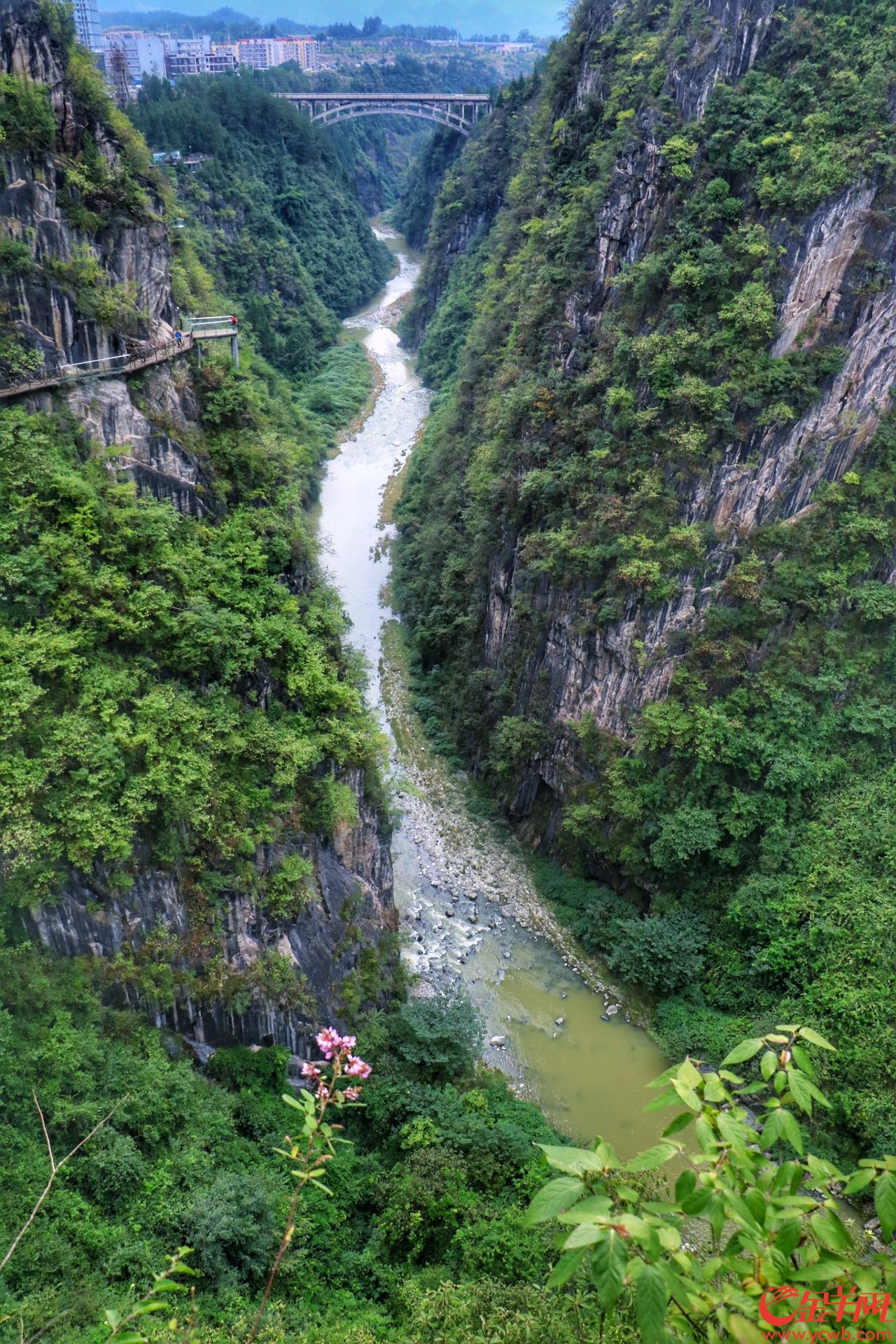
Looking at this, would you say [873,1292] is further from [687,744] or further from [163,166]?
[163,166]

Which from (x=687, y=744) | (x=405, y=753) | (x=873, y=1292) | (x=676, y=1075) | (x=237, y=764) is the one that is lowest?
(x=405, y=753)

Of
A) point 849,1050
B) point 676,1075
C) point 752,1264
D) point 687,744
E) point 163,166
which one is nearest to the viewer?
point 752,1264

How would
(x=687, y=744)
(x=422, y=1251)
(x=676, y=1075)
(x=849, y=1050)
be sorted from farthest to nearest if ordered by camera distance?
1. (x=687, y=744)
2. (x=849, y=1050)
3. (x=422, y=1251)
4. (x=676, y=1075)

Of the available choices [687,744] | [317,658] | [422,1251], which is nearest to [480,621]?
[687,744]

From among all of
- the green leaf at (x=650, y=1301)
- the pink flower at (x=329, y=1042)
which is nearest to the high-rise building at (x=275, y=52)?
the pink flower at (x=329, y=1042)

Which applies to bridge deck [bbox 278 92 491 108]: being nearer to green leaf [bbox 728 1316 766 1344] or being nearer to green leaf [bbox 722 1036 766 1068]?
green leaf [bbox 722 1036 766 1068]

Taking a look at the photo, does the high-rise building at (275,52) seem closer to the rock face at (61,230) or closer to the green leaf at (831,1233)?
the rock face at (61,230)

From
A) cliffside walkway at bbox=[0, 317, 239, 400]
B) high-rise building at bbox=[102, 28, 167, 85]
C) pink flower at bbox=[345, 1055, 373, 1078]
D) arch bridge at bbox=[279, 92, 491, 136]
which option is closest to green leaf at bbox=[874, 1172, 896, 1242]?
pink flower at bbox=[345, 1055, 373, 1078]
